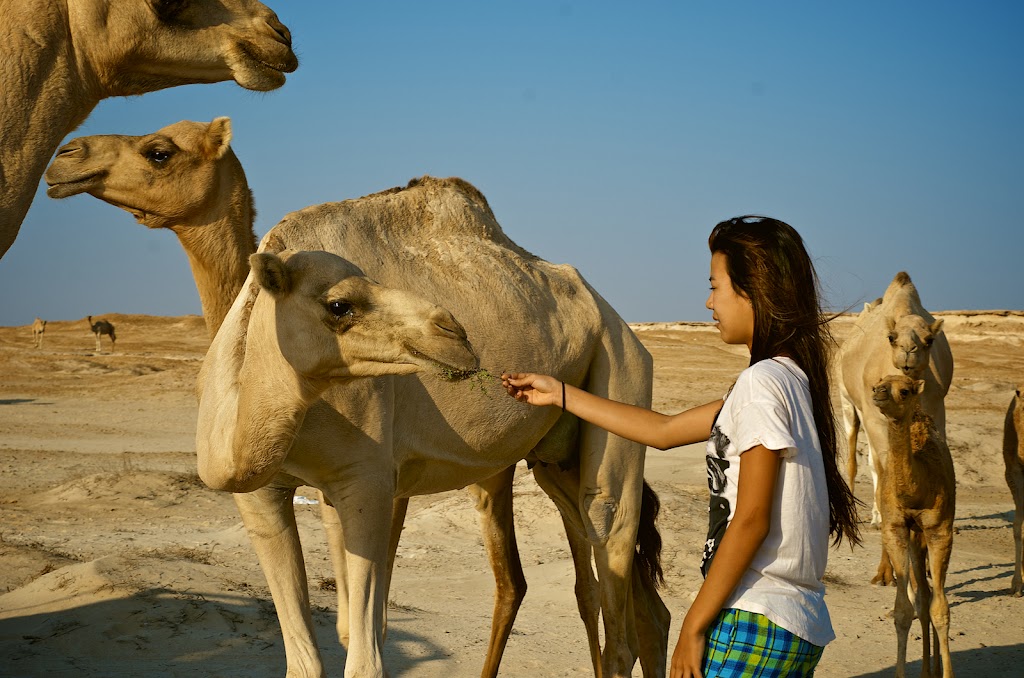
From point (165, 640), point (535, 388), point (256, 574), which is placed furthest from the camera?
point (256, 574)

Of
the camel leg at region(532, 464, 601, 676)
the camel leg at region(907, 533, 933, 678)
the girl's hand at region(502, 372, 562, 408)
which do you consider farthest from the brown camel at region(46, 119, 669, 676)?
the camel leg at region(907, 533, 933, 678)

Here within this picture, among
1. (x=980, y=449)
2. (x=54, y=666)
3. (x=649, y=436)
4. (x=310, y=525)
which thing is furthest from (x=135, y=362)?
(x=649, y=436)

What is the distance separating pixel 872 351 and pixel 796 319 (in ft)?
30.1

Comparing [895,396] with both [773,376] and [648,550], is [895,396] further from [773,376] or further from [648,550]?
[773,376]

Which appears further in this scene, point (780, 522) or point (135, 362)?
point (135, 362)

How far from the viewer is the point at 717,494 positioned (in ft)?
9.79

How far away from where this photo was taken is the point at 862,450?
1750cm

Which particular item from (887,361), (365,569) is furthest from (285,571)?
(887,361)

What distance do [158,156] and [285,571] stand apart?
200 centimetres

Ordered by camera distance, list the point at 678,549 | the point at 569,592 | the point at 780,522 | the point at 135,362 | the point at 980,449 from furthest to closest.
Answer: the point at 135,362 → the point at 980,449 → the point at 678,549 → the point at 569,592 → the point at 780,522

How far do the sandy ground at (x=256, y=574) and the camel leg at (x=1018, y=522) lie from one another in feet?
0.56

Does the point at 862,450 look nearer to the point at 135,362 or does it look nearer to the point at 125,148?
the point at 125,148

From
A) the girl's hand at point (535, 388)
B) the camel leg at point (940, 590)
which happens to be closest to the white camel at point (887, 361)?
the camel leg at point (940, 590)

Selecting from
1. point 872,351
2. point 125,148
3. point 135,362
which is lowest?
point 135,362
